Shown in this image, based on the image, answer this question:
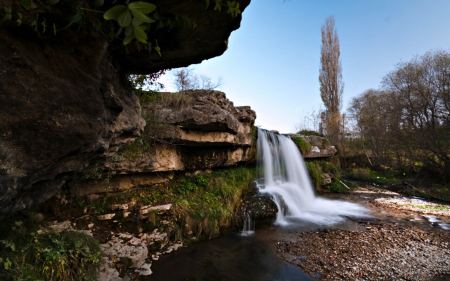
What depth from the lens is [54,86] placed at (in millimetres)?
1455

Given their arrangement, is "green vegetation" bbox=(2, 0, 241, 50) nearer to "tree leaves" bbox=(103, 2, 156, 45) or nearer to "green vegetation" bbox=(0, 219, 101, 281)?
"tree leaves" bbox=(103, 2, 156, 45)

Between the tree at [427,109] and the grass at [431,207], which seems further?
the tree at [427,109]

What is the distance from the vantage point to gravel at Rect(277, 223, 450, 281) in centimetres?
374

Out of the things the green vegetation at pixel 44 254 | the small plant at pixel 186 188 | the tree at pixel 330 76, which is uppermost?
the tree at pixel 330 76

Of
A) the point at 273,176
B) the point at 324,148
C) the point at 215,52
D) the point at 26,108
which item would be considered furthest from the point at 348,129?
the point at 26,108

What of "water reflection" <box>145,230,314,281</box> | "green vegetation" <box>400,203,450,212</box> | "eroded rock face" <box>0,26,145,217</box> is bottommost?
"water reflection" <box>145,230,314,281</box>

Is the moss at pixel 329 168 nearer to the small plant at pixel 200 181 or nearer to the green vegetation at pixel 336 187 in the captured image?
the green vegetation at pixel 336 187

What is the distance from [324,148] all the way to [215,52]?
12715mm

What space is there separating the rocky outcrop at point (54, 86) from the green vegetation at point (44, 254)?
1.04 m

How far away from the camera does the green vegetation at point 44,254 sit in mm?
2490

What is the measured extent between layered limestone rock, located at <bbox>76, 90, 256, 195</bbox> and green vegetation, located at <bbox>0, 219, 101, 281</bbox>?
5.01ft

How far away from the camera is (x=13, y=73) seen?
1285mm

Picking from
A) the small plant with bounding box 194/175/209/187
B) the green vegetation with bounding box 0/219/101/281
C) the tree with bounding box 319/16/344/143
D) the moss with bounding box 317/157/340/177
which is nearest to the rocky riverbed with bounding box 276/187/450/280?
the small plant with bounding box 194/175/209/187

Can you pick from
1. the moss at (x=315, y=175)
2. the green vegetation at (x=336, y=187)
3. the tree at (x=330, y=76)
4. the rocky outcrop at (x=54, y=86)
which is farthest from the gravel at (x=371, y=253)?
the tree at (x=330, y=76)
